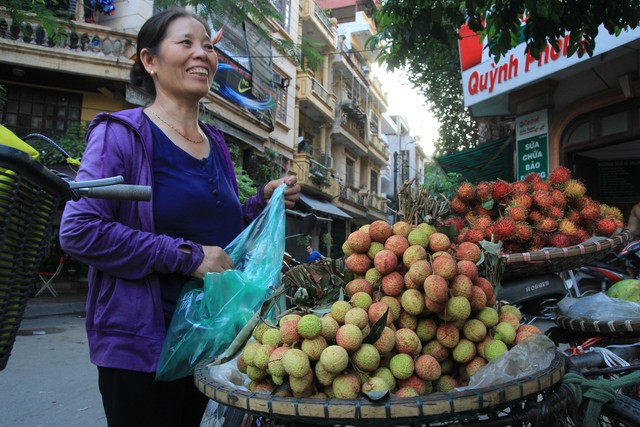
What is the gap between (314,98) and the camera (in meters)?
18.7

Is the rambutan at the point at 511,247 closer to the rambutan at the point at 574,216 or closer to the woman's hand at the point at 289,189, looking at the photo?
the rambutan at the point at 574,216

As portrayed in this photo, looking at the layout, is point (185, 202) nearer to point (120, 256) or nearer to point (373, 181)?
point (120, 256)

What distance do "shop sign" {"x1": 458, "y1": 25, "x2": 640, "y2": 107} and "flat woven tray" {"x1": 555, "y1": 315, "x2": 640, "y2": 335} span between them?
4.34 meters

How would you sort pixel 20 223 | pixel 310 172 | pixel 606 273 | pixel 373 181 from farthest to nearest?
pixel 373 181 < pixel 310 172 < pixel 606 273 < pixel 20 223

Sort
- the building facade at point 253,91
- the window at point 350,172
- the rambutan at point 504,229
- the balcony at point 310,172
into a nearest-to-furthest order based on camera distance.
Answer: the rambutan at point 504,229 → the building facade at point 253,91 → the balcony at point 310,172 → the window at point 350,172

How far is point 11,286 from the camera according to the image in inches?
36.4

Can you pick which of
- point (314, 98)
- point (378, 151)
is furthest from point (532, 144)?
point (378, 151)

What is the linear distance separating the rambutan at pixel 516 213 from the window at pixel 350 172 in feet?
73.9

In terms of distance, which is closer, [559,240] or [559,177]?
[559,240]

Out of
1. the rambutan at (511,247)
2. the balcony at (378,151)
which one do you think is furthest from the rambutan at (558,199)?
the balcony at (378,151)

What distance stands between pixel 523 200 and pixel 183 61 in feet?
5.46

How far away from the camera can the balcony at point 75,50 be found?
933cm

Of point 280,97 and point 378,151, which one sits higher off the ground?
point 378,151

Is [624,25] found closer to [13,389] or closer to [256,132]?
[13,389]
